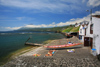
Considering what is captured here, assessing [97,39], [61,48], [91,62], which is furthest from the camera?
[61,48]

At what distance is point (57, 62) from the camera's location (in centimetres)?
1015

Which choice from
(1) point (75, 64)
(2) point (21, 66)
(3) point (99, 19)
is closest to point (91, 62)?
(1) point (75, 64)

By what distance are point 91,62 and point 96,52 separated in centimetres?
318

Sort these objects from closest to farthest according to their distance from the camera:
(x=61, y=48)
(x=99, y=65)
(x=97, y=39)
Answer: (x=99, y=65) → (x=97, y=39) → (x=61, y=48)

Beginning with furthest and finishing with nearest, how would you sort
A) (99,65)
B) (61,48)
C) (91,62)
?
(61,48), (91,62), (99,65)

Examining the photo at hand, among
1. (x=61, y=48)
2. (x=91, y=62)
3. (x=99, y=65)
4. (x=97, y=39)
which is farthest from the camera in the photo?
(x=61, y=48)

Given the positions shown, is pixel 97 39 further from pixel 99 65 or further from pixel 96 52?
pixel 99 65

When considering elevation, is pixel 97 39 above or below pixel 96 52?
above

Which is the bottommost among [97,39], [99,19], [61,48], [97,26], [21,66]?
[21,66]

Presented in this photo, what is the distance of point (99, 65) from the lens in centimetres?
899

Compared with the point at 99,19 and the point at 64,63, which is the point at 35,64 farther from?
the point at 99,19

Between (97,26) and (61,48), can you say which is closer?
(97,26)

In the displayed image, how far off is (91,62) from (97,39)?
4337 millimetres

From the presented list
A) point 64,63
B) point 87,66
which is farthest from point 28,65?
point 87,66
